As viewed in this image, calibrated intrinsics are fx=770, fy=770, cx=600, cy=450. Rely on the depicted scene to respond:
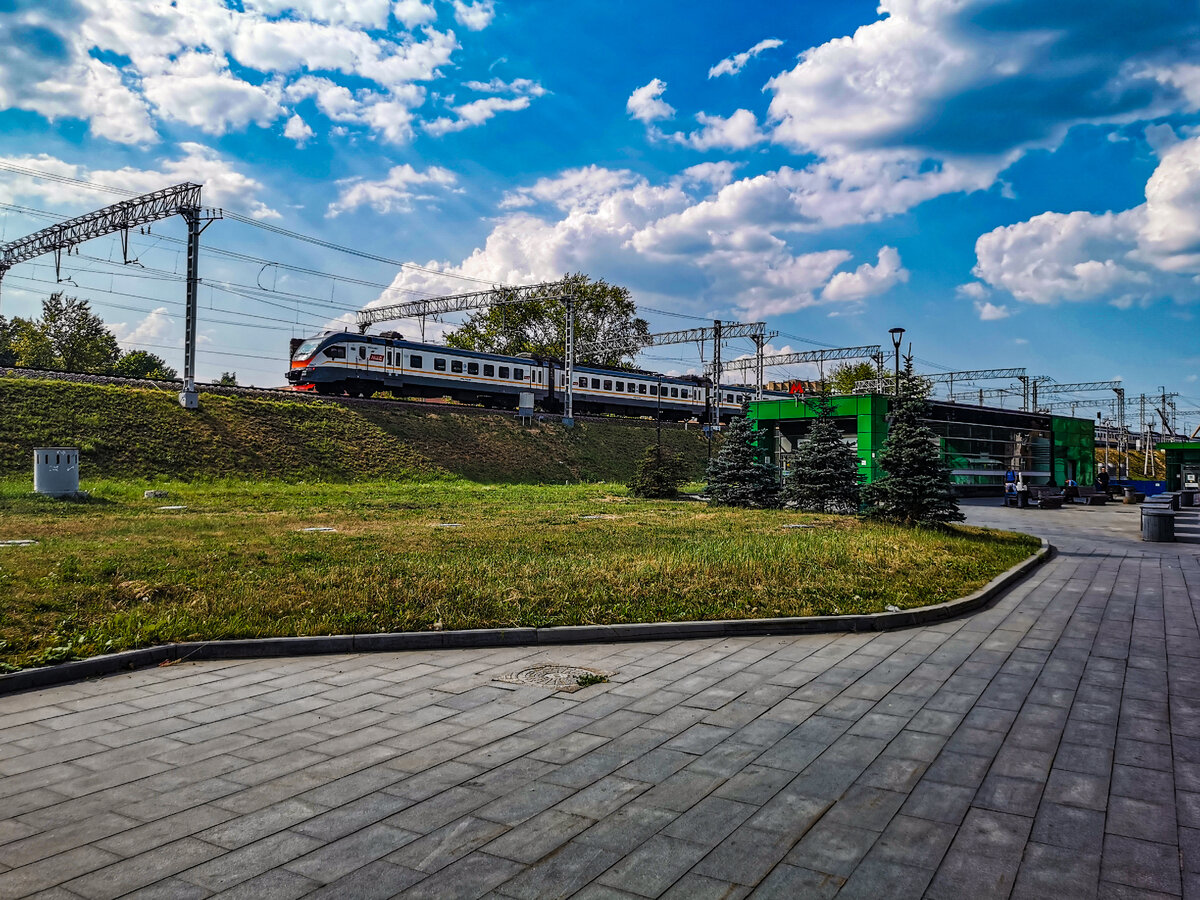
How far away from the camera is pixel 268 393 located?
3541 cm

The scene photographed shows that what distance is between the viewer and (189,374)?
30.0 m

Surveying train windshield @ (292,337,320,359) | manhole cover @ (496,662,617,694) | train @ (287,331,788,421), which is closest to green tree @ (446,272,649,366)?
train @ (287,331,788,421)

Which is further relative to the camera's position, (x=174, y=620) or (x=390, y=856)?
(x=174, y=620)

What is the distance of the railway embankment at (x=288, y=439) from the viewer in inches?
1013

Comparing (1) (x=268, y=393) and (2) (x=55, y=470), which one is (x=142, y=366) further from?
(2) (x=55, y=470)

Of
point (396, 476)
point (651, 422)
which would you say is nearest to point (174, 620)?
point (396, 476)

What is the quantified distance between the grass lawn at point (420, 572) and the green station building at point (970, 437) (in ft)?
30.1

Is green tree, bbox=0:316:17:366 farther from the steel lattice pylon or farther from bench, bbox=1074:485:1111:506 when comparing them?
bench, bbox=1074:485:1111:506

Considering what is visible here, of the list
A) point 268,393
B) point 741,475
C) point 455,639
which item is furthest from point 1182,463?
point 455,639

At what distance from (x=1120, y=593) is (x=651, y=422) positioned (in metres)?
41.1

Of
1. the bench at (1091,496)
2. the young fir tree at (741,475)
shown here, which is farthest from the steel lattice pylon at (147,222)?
the bench at (1091,496)

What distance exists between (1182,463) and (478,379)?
145ft

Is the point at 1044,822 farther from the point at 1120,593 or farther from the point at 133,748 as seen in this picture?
the point at 1120,593

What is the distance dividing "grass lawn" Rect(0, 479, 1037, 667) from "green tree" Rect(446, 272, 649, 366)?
52.2 metres
